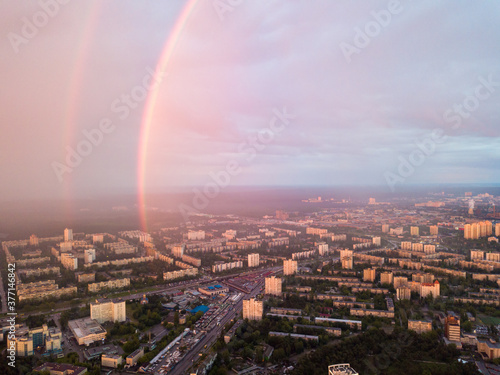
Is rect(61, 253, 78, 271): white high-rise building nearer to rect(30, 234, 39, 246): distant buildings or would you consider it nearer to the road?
rect(30, 234, 39, 246): distant buildings

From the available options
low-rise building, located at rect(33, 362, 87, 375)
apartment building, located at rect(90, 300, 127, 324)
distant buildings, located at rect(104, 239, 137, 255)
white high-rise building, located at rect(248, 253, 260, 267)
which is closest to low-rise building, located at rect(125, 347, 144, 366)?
low-rise building, located at rect(33, 362, 87, 375)

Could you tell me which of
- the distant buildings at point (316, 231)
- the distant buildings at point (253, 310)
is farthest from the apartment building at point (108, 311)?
the distant buildings at point (316, 231)

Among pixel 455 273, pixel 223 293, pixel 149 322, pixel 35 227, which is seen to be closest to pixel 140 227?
pixel 35 227

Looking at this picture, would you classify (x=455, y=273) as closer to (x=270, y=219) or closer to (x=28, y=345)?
(x=28, y=345)

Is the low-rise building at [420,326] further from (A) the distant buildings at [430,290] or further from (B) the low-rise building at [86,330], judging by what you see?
(B) the low-rise building at [86,330]

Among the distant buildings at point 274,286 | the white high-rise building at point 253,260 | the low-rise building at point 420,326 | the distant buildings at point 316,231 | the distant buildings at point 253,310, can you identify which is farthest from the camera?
the distant buildings at point 316,231

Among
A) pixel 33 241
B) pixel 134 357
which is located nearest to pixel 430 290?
pixel 134 357

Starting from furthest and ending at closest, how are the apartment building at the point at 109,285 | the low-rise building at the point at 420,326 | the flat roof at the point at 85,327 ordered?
the apartment building at the point at 109,285 < the low-rise building at the point at 420,326 < the flat roof at the point at 85,327

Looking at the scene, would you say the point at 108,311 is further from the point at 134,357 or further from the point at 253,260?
the point at 253,260
